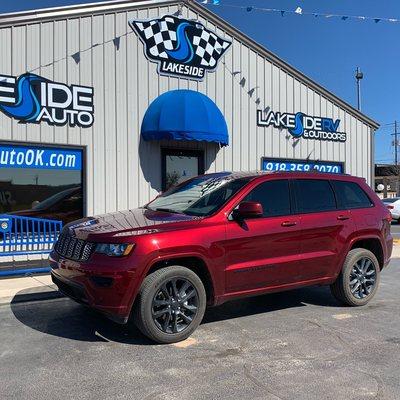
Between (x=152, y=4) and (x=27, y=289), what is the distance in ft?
23.1

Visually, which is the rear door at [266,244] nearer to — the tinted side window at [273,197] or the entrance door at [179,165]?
the tinted side window at [273,197]

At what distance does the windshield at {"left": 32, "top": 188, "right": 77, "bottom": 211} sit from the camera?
10.0 meters

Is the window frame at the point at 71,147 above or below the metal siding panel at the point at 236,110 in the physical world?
below

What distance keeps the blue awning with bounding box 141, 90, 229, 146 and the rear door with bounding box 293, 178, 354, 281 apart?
184 inches

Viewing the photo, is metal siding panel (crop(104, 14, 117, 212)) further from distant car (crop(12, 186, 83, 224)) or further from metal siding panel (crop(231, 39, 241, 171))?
metal siding panel (crop(231, 39, 241, 171))

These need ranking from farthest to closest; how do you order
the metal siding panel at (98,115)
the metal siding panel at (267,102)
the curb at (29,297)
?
the metal siding panel at (267,102), the metal siding panel at (98,115), the curb at (29,297)

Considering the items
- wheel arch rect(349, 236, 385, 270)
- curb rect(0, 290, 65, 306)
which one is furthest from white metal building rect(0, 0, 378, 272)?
wheel arch rect(349, 236, 385, 270)

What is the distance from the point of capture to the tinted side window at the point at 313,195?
6320 mm

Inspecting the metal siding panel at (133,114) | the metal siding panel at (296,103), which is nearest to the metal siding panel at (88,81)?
the metal siding panel at (133,114)

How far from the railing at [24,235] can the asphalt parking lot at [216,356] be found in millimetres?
2090

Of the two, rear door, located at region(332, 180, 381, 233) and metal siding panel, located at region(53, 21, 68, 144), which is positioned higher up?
metal siding panel, located at region(53, 21, 68, 144)

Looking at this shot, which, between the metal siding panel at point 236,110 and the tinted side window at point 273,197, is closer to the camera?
the tinted side window at point 273,197

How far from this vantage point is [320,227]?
20.6 ft

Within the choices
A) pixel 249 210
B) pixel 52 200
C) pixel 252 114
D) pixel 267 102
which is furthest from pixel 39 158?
pixel 267 102
